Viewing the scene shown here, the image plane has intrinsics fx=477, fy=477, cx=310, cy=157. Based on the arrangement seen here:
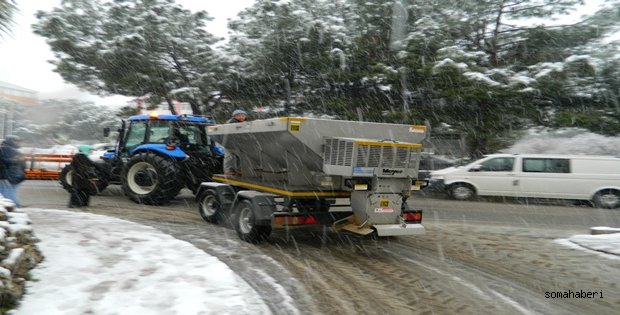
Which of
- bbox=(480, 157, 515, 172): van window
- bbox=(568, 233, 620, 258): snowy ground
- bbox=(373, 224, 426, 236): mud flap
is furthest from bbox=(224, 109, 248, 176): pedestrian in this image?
bbox=(480, 157, 515, 172): van window

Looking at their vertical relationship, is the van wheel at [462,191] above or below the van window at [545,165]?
below

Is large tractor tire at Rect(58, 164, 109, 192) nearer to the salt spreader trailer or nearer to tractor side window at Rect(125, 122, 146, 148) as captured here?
tractor side window at Rect(125, 122, 146, 148)

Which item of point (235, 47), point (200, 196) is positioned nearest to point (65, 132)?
point (235, 47)

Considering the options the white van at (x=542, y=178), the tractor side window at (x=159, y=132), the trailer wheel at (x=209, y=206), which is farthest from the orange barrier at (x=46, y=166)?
the white van at (x=542, y=178)

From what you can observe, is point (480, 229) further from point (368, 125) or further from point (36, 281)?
point (36, 281)

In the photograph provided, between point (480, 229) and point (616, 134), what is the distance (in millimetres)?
8395

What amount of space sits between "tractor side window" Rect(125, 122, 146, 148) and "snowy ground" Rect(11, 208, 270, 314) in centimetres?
447

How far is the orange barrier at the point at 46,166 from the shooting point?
17031 mm

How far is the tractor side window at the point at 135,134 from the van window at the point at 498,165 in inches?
392

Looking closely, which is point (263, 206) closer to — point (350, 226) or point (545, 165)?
point (350, 226)

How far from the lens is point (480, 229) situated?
935 centimetres

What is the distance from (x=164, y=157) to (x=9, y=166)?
121 inches

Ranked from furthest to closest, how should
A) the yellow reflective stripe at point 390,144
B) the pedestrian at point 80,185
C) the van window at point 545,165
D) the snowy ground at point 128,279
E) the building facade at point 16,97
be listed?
the van window at point 545,165, the pedestrian at point 80,185, the building facade at point 16,97, the yellow reflective stripe at point 390,144, the snowy ground at point 128,279

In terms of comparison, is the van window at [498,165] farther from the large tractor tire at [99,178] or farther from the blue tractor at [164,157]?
the large tractor tire at [99,178]
